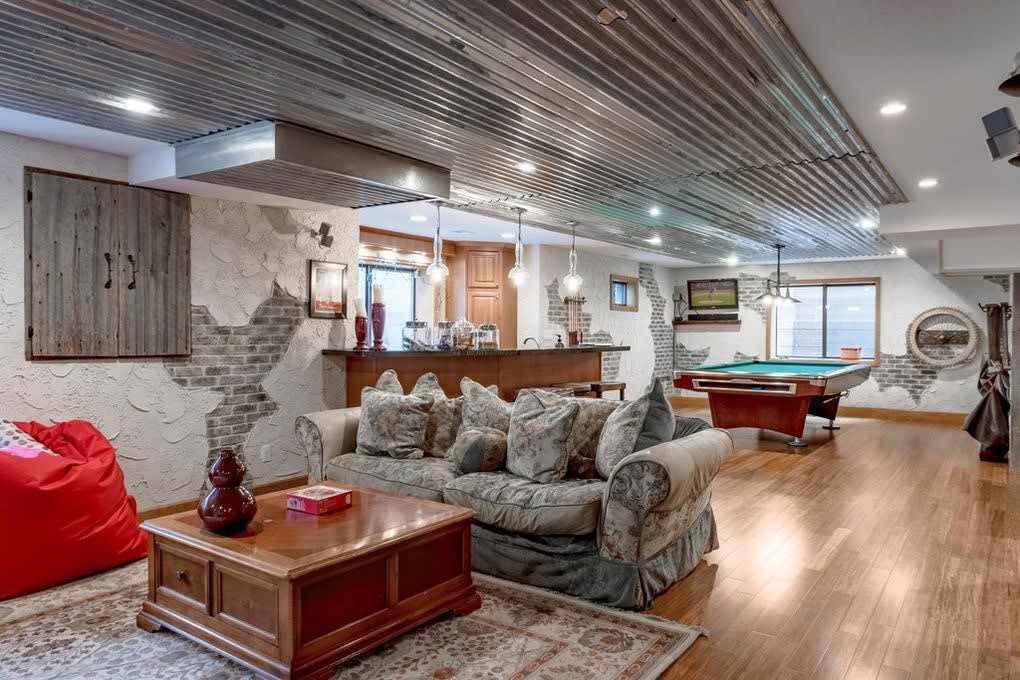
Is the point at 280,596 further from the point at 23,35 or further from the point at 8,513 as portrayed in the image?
the point at 23,35

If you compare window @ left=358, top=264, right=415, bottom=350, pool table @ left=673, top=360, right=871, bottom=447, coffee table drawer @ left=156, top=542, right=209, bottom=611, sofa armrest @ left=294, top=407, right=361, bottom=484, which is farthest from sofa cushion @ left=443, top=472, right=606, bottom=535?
window @ left=358, top=264, right=415, bottom=350

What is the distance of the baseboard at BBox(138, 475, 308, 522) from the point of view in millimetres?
4547

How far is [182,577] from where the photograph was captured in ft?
8.91

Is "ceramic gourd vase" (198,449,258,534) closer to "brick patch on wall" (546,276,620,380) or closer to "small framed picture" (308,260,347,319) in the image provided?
"small framed picture" (308,260,347,319)

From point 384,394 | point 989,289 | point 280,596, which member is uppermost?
point 989,289

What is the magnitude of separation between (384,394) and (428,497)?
37.6 inches

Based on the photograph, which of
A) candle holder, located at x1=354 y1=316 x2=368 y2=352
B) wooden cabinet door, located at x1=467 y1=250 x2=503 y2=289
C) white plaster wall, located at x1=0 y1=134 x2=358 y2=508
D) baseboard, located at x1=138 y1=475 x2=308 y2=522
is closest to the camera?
white plaster wall, located at x1=0 y1=134 x2=358 y2=508

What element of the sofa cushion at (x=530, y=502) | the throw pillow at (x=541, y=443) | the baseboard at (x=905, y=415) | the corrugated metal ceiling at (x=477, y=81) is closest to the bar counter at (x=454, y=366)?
the corrugated metal ceiling at (x=477, y=81)

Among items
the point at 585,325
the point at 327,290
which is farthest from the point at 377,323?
the point at 585,325

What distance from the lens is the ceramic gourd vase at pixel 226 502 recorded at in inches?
106

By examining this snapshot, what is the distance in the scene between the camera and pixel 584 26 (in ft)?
8.25

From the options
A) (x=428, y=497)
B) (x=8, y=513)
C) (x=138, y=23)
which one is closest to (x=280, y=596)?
(x=428, y=497)

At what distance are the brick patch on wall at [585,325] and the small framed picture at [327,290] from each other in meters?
3.69

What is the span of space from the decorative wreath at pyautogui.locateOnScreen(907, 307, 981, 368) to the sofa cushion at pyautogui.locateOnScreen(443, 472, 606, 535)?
27.4 feet
